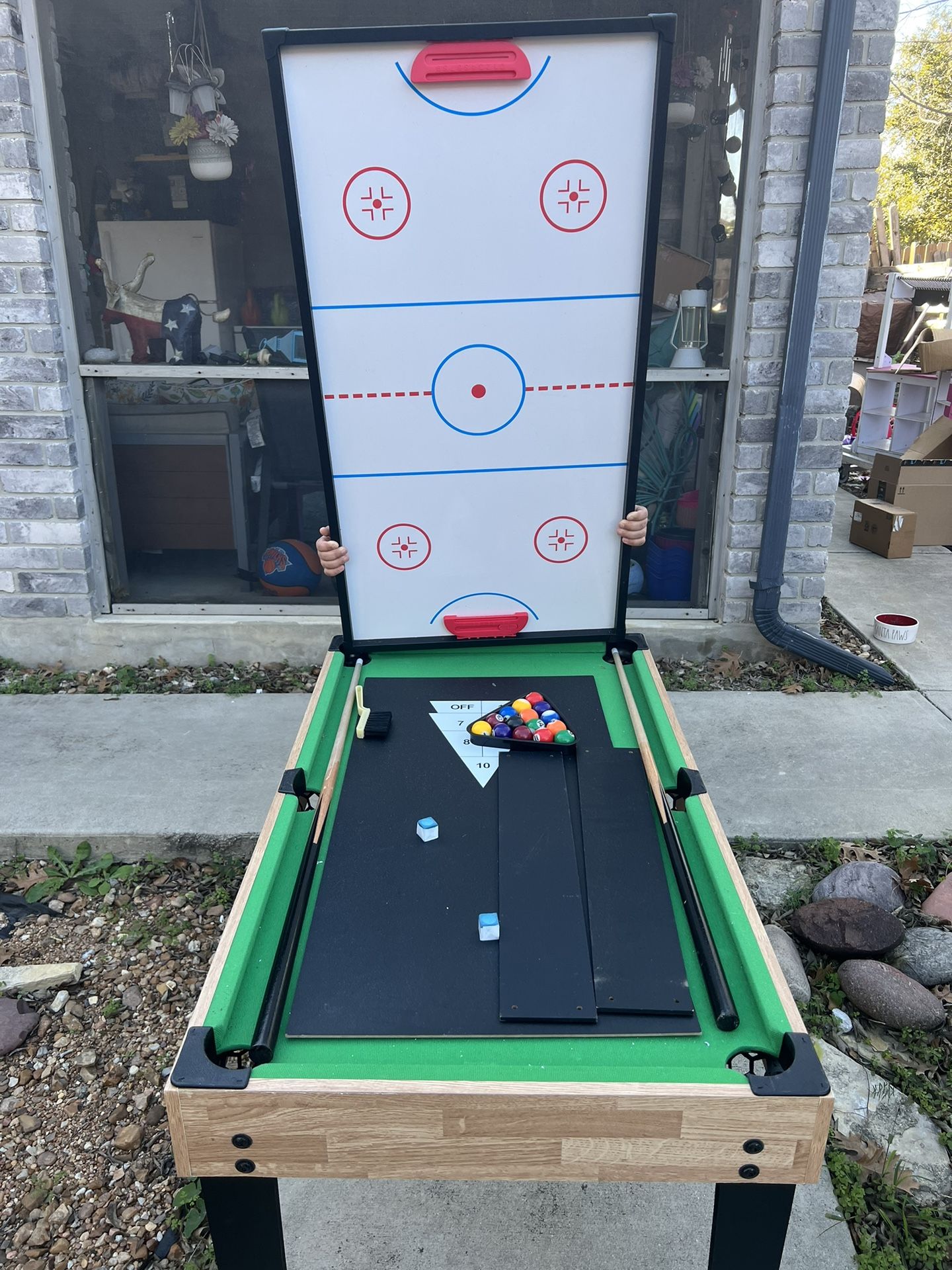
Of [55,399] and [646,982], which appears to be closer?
[646,982]

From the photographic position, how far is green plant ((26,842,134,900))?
298 cm

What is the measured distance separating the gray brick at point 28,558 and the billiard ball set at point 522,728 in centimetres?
281

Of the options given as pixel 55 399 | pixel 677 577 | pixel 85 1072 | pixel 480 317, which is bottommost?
pixel 85 1072

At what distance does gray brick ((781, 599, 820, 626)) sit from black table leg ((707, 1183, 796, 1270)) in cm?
322

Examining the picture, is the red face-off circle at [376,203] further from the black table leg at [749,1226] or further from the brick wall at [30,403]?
the brick wall at [30,403]

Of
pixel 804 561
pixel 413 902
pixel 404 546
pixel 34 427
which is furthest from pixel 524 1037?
pixel 34 427

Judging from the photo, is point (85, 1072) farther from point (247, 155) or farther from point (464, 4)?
point (464, 4)

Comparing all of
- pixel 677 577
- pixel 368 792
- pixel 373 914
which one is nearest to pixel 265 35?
pixel 368 792

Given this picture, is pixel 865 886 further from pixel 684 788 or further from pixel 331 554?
pixel 331 554

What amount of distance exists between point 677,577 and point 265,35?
303cm

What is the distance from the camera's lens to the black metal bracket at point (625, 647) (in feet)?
8.82

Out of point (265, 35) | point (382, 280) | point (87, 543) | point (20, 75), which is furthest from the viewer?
point (87, 543)

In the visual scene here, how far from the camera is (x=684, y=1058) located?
1434mm

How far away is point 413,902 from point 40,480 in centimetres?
326
